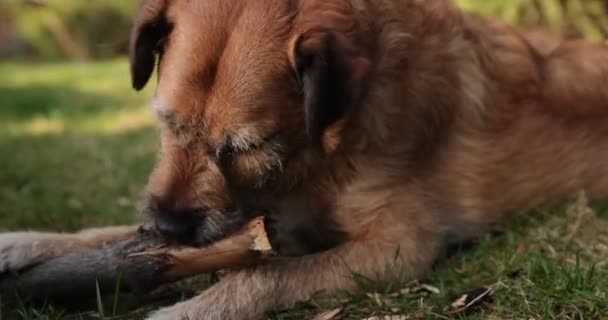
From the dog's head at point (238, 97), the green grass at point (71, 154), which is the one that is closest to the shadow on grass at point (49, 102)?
the green grass at point (71, 154)

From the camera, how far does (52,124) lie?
31.7ft

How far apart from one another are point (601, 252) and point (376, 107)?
126cm

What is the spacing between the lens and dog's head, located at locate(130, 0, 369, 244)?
327 cm

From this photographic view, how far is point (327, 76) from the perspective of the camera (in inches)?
126

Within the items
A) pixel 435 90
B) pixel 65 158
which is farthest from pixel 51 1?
pixel 435 90

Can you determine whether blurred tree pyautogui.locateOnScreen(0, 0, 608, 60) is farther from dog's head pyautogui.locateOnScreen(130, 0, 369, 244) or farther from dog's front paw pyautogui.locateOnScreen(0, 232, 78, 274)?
dog's head pyautogui.locateOnScreen(130, 0, 369, 244)

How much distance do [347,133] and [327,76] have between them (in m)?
0.56

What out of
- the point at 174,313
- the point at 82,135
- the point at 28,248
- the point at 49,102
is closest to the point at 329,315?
the point at 174,313

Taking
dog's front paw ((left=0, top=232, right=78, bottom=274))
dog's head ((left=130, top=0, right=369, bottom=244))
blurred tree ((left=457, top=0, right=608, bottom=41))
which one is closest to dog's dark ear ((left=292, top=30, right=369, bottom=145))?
dog's head ((left=130, top=0, right=369, bottom=244))

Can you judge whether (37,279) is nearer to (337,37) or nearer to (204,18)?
(204,18)

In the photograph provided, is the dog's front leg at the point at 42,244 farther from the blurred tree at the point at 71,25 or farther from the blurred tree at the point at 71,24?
the blurred tree at the point at 71,24

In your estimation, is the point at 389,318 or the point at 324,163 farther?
the point at 324,163

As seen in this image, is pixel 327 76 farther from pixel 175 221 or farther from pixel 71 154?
pixel 71 154

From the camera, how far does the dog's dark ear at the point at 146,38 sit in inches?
146
